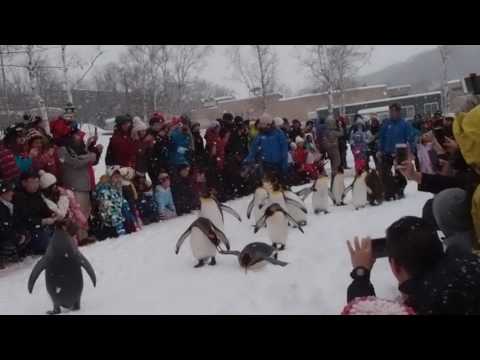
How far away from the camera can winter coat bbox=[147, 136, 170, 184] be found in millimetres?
5609

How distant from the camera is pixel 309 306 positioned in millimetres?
2461

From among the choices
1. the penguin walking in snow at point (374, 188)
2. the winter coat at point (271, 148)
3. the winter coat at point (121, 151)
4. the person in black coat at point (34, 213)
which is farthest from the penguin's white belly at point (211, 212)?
the penguin walking in snow at point (374, 188)

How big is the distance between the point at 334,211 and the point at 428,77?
41.5 m

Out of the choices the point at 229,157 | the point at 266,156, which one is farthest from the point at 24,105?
the point at 266,156

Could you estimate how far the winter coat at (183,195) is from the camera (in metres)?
5.61

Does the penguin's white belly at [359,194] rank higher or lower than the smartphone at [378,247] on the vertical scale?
lower

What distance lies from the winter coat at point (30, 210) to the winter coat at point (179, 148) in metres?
1.97

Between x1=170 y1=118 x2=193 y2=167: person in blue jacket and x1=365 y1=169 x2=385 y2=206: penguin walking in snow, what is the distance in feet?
7.13

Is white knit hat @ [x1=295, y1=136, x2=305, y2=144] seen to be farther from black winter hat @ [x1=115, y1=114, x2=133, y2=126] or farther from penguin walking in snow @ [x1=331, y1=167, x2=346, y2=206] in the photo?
black winter hat @ [x1=115, y1=114, x2=133, y2=126]

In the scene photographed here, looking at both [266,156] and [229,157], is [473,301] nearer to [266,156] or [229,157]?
[266,156]

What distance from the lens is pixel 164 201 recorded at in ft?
17.7

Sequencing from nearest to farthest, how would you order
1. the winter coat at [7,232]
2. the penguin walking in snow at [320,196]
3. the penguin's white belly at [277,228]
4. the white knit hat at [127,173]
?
the penguin's white belly at [277,228]
the winter coat at [7,232]
the white knit hat at [127,173]
the penguin walking in snow at [320,196]

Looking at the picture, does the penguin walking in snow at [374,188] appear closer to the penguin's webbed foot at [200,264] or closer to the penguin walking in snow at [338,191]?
the penguin walking in snow at [338,191]

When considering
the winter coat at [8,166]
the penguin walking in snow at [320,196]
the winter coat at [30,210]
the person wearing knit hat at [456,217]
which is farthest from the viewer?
the penguin walking in snow at [320,196]
